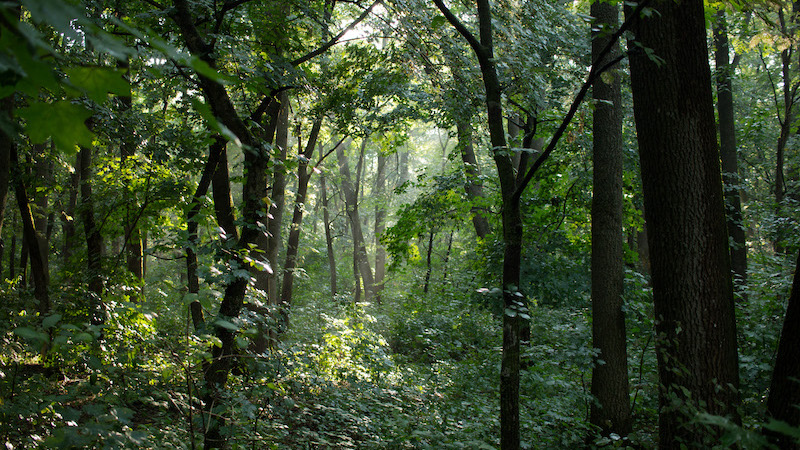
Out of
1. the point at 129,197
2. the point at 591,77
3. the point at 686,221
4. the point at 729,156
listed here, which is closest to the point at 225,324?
the point at 591,77

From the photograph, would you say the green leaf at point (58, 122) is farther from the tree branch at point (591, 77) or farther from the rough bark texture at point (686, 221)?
the rough bark texture at point (686, 221)

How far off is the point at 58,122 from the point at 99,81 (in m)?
0.14

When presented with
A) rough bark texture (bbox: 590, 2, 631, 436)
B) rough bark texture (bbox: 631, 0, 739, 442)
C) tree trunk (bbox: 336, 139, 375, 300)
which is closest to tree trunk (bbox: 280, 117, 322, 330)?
rough bark texture (bbox: 590, 2, 631, 436)

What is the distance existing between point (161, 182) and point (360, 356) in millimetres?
4061

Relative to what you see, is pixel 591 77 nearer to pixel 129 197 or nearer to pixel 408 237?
pixel 129 197

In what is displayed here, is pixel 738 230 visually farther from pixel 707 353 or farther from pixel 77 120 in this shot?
pixel 77 120

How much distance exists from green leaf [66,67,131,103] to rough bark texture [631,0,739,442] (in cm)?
315

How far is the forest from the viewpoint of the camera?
2.66 m

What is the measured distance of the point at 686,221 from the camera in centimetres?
317

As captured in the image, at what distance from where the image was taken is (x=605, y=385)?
5598mm

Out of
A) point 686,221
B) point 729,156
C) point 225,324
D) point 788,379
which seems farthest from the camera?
point 729,156

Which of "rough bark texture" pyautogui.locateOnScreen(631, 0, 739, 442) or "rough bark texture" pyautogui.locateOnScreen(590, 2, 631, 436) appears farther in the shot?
"rough bark texture" pyautogui.locateOnScreen(590, 2, 631, 436)

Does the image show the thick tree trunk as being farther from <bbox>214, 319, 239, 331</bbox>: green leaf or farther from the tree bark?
<bbox>214, 319, 239, 331</bbox>: green leaf

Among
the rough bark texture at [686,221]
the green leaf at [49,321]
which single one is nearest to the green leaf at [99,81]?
the green leaf at [49,321]
